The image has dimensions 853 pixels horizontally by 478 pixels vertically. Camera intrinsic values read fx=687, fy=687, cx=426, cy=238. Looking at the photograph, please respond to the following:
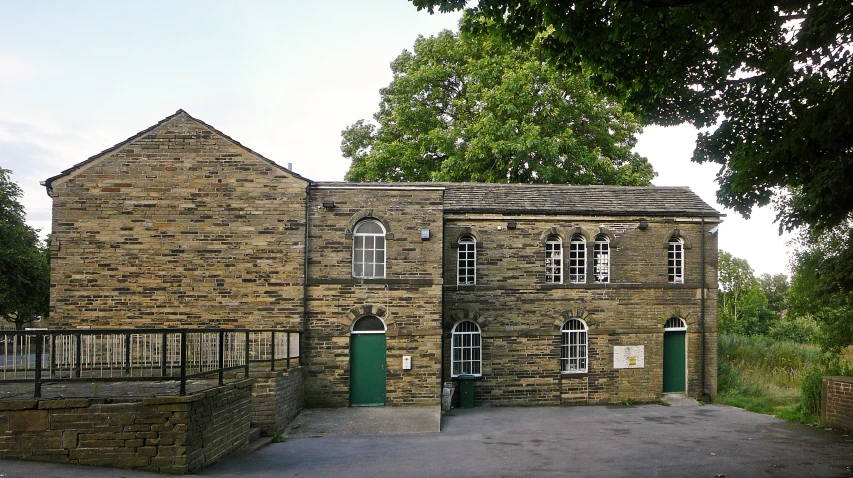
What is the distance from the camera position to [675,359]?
21500mm

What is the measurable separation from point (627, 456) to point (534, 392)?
7.94m

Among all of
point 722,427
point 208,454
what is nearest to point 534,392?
point 722,427

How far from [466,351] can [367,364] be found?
3720mm

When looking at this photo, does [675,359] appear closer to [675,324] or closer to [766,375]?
[675,324]

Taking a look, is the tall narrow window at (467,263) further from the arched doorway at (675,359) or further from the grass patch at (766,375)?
the grass patch at (766,375)

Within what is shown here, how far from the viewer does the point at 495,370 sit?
20391 millimetres

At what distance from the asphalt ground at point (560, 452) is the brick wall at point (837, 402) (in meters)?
0.35

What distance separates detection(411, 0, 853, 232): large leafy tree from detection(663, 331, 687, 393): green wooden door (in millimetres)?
9998

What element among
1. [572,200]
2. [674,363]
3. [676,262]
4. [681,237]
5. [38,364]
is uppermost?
[572,200]

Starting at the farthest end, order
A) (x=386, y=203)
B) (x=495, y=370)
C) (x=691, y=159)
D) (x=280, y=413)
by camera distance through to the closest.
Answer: (x=495, y=370), (x=386, y=203), (x=280, y=413), (x=691, y=159)

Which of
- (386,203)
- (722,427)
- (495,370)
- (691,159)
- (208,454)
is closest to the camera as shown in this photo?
(208,454)

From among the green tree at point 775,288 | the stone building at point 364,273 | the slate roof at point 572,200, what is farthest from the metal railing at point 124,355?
the green tree at point 775,288

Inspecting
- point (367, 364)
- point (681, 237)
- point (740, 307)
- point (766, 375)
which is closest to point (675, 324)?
point (681, 237)

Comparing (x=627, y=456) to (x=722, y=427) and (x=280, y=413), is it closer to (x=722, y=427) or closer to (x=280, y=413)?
(x=722, y=427)
